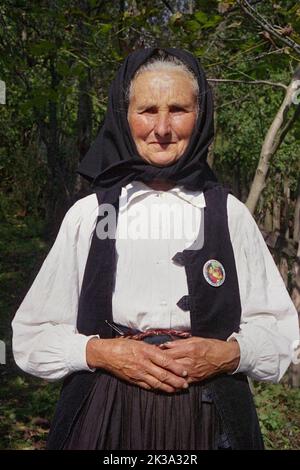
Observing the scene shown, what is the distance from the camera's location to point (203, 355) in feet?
5.63

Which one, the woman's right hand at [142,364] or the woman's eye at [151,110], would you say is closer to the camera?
the woman's right hand at [142,364]

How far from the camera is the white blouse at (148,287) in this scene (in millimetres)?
1775

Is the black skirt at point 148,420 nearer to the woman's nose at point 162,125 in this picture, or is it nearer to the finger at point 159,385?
the finger at point 159,385

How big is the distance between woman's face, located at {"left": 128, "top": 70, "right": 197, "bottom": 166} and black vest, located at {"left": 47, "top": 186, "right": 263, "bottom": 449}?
0.24 metres

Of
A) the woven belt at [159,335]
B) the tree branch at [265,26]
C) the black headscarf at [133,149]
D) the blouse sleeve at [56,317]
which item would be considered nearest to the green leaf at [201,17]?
the tree branch at [265,26]

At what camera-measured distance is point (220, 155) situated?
8938 mm

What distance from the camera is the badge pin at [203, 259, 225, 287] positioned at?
1.81 metres

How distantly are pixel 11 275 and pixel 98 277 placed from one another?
6.55m

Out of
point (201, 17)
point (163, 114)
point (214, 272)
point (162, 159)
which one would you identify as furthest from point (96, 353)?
point (201, 17)

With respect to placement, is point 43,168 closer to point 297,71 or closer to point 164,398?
point 297,71

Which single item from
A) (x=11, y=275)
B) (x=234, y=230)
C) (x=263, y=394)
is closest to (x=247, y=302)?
(x=234, y=230)

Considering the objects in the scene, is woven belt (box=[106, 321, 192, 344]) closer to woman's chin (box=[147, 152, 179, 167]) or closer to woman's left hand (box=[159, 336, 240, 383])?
woman's left hand (box=[159, 336, 240, 383])

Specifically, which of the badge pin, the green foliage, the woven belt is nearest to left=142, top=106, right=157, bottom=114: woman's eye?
the badge pin

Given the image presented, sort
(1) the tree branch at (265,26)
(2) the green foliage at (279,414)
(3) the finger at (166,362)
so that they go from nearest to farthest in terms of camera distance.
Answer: (3) the finger at (166,362)
(1) the tree branch at (265,26)
(2) the green foliage at (279,414)
